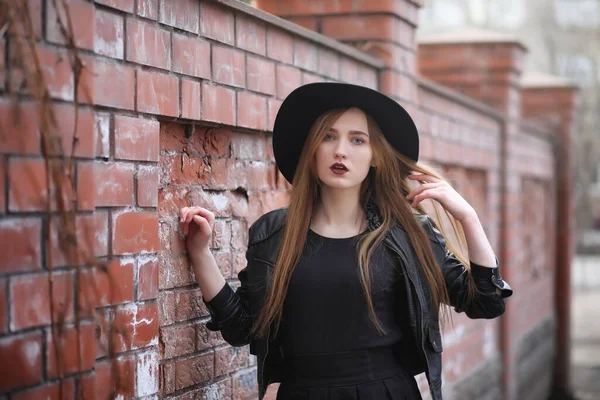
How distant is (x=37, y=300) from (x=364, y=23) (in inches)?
108

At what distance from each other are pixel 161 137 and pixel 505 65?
5.21 meters

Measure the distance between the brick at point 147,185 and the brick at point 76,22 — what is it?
1.39ft

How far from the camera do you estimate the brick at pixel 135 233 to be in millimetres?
2287

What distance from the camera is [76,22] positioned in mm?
2002

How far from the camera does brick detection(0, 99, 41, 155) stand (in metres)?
1.78

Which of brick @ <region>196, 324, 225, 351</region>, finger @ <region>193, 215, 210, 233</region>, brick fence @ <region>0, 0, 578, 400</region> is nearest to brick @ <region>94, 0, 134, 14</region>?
brick fence @ <region>0, 0, 578, 400</region>

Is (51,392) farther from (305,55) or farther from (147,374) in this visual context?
(305,55)

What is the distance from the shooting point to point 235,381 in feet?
10.3

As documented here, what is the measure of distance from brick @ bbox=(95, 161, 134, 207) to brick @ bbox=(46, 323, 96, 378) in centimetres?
32

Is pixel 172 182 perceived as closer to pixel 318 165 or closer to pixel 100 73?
pixel 318 165

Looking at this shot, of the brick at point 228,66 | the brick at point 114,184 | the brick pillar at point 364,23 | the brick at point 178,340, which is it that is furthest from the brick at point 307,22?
the brick at point 114,184

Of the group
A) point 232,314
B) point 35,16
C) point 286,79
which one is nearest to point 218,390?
point 232,314

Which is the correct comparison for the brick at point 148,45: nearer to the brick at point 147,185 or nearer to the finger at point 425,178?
the brick at point 147,185

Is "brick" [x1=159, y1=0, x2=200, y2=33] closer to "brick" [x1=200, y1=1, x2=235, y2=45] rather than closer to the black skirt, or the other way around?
"brick" [x1=200, y1=1, x2=235, y2=45]
